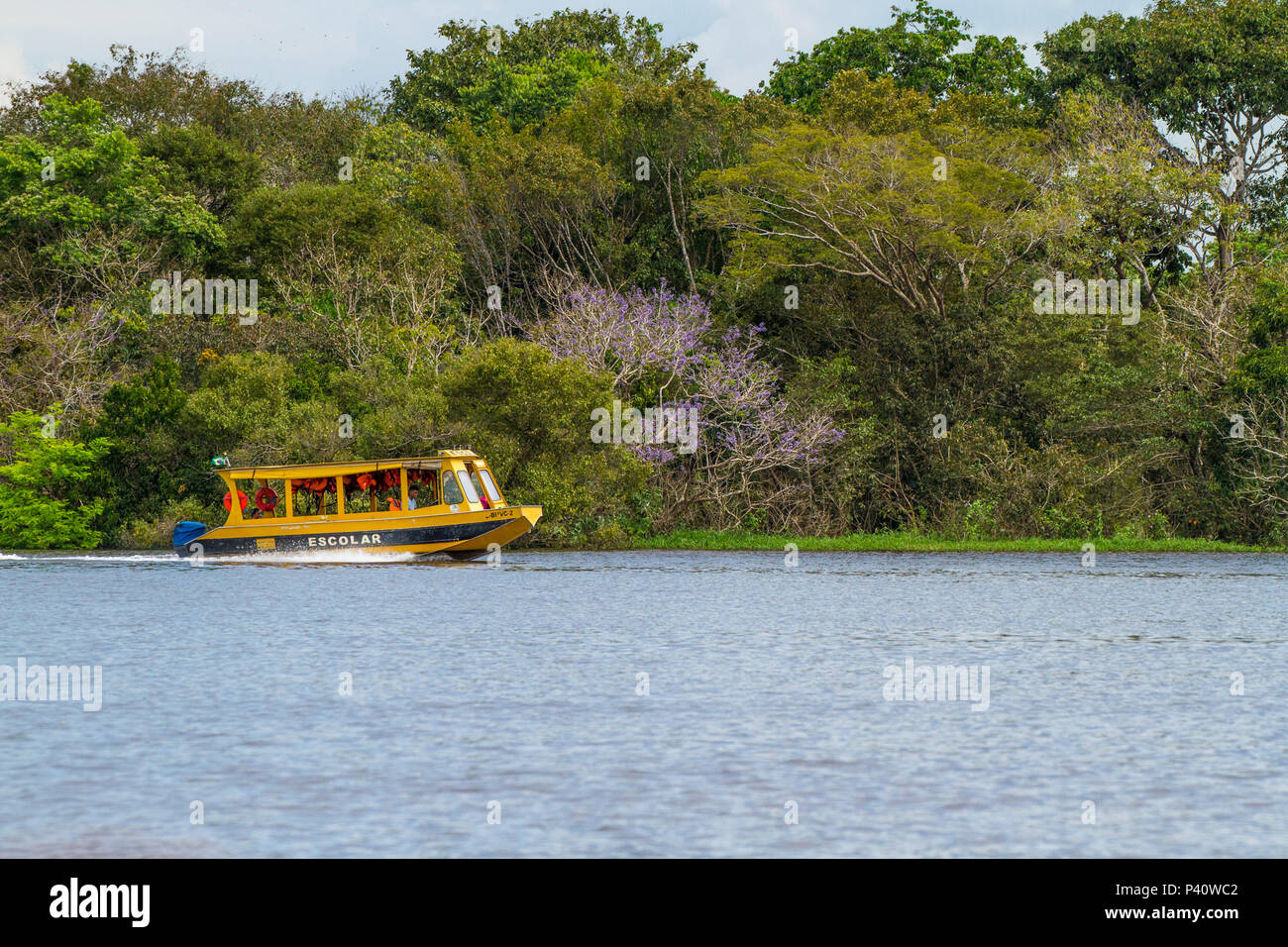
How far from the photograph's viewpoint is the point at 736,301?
46656 mm

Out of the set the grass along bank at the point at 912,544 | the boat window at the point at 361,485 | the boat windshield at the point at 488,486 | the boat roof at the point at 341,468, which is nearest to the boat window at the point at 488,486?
the boat windshield at the point at 488,486

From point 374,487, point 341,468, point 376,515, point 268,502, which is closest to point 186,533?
point 268,502

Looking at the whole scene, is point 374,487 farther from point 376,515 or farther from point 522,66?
point 522,66

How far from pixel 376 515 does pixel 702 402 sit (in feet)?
36.9

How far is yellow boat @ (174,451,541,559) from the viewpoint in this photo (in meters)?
34.4

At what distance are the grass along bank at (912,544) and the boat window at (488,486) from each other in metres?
6.33

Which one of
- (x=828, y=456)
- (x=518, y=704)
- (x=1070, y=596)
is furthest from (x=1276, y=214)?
(x=518, y=704)

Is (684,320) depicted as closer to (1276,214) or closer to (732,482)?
(732,482)

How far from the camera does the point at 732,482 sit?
1692 inches

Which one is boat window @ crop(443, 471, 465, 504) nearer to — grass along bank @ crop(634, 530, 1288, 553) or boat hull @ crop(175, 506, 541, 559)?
boat hull @ crop(175, 506, 541, 559)

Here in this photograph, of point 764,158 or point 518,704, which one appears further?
point 764,158

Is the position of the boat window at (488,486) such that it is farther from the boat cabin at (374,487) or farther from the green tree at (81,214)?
the green tree at (81,214)

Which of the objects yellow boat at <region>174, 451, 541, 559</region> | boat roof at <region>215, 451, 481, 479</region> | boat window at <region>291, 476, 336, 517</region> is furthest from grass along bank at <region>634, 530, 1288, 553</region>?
boat window at <region>291, 476, 336, 517</region>
